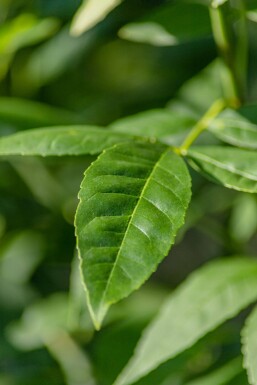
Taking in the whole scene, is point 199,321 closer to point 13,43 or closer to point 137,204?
point 137,204

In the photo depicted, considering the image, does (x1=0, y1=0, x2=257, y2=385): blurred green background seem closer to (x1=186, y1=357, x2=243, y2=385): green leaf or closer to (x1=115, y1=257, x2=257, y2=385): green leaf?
(x1=186, y1=357, x2=243, y2=385): green leaf

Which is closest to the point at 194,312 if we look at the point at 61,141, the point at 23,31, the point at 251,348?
the point at 251,348

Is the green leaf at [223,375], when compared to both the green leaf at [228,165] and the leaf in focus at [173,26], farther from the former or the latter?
the leaf in focus at [173,26]

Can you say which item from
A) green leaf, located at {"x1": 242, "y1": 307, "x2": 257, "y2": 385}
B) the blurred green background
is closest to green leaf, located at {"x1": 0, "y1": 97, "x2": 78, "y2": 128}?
the blurred green background

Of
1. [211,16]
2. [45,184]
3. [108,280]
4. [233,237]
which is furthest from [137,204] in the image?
[45,184]

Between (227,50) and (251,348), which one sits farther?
(227,50)

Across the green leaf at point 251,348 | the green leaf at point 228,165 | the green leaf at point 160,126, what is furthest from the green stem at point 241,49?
the green leaf at point 251,348

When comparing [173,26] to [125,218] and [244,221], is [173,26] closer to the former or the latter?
[125,218]
